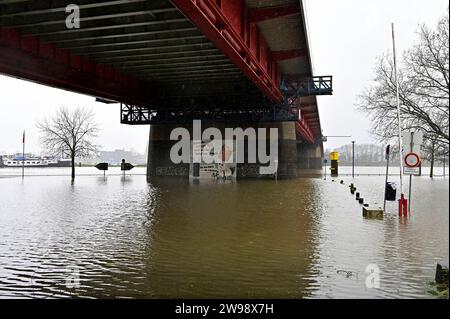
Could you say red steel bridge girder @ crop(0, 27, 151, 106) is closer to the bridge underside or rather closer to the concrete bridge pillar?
the bridge underside

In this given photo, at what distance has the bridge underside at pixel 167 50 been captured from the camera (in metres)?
12.7

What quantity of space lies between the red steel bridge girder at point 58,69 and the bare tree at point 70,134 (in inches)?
543

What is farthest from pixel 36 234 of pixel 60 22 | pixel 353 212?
pixel 353 212

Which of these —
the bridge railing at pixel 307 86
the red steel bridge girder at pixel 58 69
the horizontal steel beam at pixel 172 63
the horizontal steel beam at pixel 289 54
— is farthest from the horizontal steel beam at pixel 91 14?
the bridge railing at pixel 307 86

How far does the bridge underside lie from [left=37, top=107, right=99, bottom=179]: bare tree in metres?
11.9

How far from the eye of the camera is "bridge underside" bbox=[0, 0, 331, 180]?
12.7m

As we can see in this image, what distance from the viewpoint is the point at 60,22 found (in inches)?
536

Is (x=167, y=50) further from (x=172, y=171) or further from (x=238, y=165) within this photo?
(x=172, y=171)

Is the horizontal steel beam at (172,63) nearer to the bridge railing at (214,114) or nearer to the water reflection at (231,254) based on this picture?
the water reflection at (231,254)

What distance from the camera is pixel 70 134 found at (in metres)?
39.3

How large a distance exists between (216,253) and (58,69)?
616 inches

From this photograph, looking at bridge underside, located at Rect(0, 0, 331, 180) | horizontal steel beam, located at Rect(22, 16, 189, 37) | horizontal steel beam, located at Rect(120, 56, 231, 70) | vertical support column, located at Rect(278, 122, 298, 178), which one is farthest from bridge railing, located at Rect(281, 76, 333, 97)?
horizontal steel beam, located at Rect(22, 16, 189, 37)
